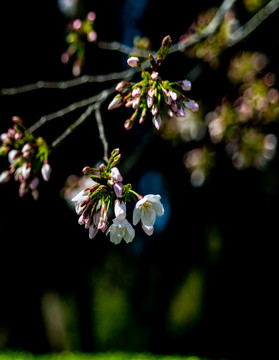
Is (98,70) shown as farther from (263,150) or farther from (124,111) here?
(263,150)

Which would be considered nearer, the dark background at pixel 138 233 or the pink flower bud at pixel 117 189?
the pink flower bud at pixel 117 189

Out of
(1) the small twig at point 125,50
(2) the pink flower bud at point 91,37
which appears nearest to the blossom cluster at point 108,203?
(1) the small twig at point 125,50

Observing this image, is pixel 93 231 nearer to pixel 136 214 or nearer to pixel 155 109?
pixel 136 214

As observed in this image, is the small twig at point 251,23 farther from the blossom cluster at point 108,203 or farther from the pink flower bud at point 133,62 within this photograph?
the blossom cluster at point 108,203

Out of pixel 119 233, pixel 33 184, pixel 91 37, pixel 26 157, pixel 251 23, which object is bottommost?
pixel 119 233

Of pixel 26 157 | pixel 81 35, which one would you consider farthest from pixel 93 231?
pixel 81 35

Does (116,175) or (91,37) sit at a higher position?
(91,37)
